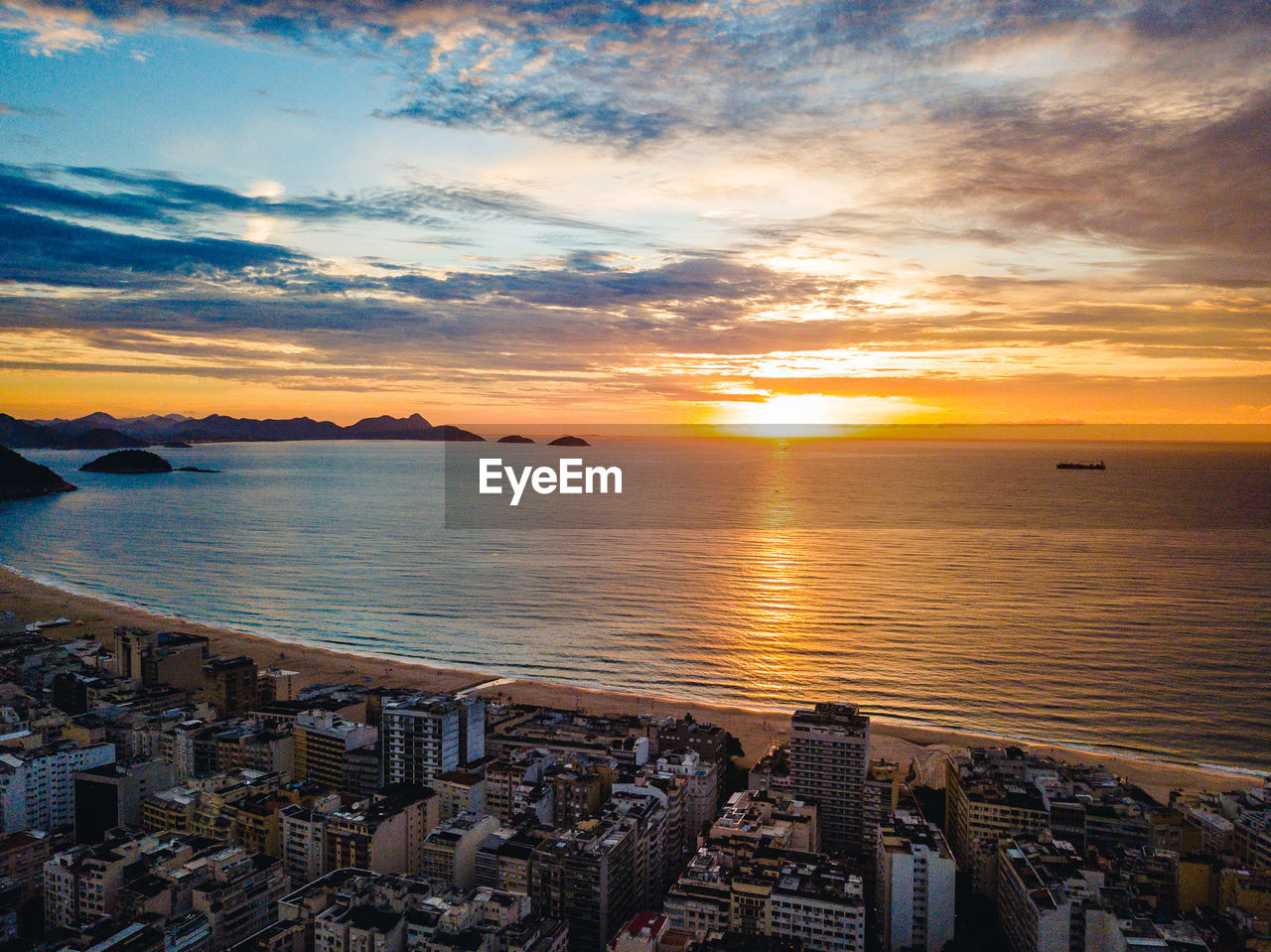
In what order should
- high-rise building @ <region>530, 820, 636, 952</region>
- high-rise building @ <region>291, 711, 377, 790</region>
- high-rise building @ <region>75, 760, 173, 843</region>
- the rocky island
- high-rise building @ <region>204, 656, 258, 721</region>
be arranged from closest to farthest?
1. high-rise building @ <region>530, 820, 636, 952</region>
2. high-rise building @ <region>75, 760, 173, 843</region>
3. high-rise building @ <region>291, 711, 377, 790</region>
4. high-rise building @ <region>204, 656, 258, 721</region>
5. the rocky island

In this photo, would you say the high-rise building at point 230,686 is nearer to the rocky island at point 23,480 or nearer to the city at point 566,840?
the city at point 566,840

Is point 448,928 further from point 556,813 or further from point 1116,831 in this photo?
point 1116,831

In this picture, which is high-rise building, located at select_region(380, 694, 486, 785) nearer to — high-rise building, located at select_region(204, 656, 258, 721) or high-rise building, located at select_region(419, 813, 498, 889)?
high-rise building, located at select_region(419, 813, 498, 889)

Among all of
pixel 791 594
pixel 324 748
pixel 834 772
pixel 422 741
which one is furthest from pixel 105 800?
pixel 791 594

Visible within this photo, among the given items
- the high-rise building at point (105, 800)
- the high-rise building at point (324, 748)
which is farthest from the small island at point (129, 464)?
the high-rise building at point (105, 800)

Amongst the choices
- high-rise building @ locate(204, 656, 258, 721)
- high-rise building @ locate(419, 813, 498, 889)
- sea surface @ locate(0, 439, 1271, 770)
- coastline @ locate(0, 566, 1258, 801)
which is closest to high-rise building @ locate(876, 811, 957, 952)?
coastline @ locate(0, 566, 1258, 801)

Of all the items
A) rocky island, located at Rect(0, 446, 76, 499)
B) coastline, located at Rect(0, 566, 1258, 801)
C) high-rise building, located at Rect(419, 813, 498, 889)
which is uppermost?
rocky island, located at Rect(0, 446, 76, 499)
